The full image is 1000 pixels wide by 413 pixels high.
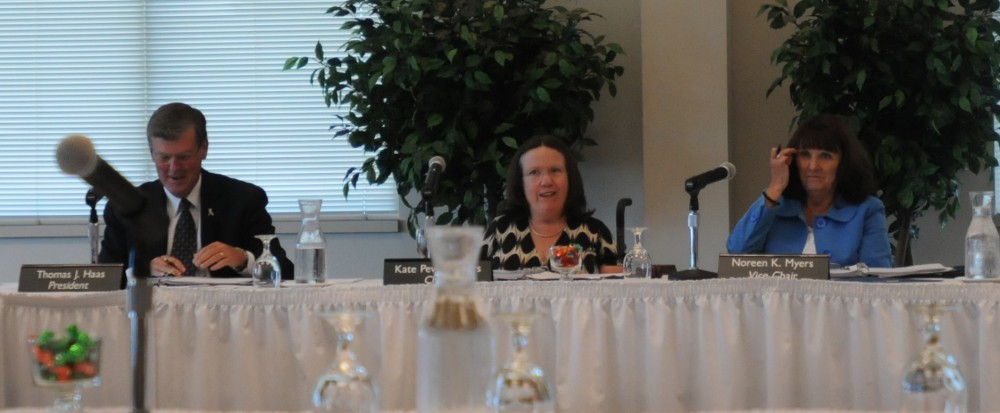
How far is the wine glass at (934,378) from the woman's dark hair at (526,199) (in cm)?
237

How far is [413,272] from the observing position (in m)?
2.78

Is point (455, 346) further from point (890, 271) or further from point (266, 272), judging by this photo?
point (890, 271)

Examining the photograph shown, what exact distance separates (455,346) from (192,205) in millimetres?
2553

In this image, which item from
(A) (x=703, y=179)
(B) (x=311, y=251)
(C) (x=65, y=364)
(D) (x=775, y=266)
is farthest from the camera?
(A) (x=703, y=179)

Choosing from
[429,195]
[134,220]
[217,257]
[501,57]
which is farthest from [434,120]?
[134,220]

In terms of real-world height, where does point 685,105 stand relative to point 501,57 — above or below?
below

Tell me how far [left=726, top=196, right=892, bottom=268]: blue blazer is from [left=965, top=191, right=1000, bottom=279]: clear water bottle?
0.66m

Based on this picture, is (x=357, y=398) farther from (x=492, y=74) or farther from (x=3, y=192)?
(x=3, y=192)

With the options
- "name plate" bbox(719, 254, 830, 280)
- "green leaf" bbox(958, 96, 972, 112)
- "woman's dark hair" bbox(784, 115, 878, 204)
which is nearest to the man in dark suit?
"name plate" bbox(719, 254, 830, 280)

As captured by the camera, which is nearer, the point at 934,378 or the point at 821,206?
the point at 934,378

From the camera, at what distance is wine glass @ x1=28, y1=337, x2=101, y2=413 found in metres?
1.68

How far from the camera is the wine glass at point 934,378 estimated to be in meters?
1.43

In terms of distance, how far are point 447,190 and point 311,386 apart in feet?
7.73

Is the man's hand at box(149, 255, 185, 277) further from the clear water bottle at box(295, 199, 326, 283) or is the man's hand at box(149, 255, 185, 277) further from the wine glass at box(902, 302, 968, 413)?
the wine glass at box(902, 302, 968, 413)
